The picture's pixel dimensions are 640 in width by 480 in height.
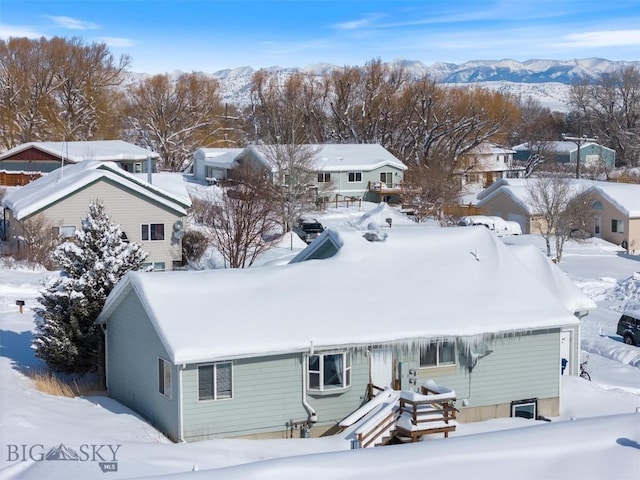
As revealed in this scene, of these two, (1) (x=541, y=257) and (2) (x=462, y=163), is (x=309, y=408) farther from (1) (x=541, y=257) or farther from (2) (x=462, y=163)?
(2) (x=462, y=163)

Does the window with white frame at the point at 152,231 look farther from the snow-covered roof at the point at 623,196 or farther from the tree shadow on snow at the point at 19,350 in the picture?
the snow-covered roof at the point at 623,196

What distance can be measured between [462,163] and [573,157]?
20053 mm

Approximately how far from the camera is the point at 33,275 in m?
33.7

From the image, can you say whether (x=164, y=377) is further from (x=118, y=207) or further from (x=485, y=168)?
(x=485, y=168)

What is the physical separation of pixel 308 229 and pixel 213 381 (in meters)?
29.9

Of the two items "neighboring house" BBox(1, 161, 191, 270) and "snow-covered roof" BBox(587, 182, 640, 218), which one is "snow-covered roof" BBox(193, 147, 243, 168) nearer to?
"neighboring house" BBox(1, 161, 191, 270)

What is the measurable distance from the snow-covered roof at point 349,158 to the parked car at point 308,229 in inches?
535

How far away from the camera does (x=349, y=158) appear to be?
64.7 m

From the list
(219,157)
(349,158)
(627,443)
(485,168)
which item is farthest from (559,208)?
(627,443)

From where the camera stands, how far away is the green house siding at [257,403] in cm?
1655

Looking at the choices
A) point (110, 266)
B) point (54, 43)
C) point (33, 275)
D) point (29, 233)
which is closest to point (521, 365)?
point (110, 266)

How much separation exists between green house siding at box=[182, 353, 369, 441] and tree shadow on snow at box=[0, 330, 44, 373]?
5781 mm

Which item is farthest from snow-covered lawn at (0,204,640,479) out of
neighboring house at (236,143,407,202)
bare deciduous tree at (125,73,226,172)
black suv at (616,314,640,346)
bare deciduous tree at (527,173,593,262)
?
bare deciduous tree at (125,73,226,172)

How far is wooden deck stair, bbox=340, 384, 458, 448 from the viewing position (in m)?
16.6
